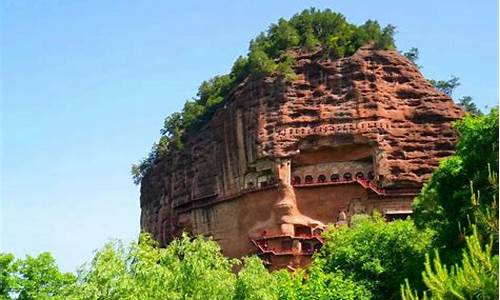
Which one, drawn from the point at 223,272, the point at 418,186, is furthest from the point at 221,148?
the point at 223,272

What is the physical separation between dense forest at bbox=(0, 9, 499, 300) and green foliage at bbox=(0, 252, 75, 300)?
0.03 m

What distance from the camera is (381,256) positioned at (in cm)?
2458

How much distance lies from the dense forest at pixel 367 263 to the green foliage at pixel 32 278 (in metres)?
0.03

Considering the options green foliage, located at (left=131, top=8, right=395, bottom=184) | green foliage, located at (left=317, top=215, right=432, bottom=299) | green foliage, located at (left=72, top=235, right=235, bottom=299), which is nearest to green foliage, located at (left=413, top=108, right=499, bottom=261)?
green foliage, located at (left=317, top=215, right=432, bottom=299)

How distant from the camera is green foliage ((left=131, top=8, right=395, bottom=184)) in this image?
38188 millimetres

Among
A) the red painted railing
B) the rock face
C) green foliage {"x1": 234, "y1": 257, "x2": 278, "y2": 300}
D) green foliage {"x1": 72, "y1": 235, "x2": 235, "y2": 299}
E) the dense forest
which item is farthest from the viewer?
the rock face

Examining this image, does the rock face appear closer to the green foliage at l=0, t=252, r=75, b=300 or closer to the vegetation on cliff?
the vegetation on cliff

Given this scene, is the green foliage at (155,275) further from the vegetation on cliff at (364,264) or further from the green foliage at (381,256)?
the green foliage at (381,256)

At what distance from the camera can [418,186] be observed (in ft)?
116

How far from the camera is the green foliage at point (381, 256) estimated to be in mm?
23562

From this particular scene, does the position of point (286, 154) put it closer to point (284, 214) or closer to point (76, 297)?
point (284, 214)

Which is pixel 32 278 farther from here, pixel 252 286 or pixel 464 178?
pixel 464 178

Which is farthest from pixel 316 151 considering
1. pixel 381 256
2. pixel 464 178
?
pixel 464 178

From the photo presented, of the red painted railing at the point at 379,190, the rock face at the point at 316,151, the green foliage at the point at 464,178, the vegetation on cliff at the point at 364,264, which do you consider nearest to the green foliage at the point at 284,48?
the rock face at the point at 316,151
